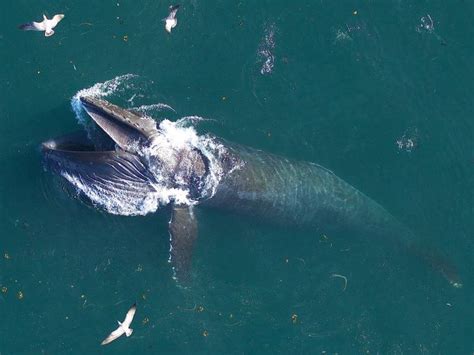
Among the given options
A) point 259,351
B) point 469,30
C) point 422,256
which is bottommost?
point 259,351

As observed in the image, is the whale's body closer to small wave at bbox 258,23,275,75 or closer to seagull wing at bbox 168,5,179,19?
small wave at bbox 258,23,275,75

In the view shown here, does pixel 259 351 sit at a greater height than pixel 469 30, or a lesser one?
lesser

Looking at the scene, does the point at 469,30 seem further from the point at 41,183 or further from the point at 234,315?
the point at 41,183

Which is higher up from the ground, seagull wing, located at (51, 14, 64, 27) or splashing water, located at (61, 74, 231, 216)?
seagull wing, located at (51, 14, 64, 27)

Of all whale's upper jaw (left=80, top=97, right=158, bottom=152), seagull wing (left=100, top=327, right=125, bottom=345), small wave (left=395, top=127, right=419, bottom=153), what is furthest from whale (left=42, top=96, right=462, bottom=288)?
seagull wing (left=100, top=327, right=125, bottom=345)

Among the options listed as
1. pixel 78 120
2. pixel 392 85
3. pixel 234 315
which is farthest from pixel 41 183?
pixel 392 85

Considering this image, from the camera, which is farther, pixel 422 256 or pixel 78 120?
pixel 422 256

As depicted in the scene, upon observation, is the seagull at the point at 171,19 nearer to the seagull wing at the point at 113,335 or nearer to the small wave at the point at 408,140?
the small wave at the point at 408,140
